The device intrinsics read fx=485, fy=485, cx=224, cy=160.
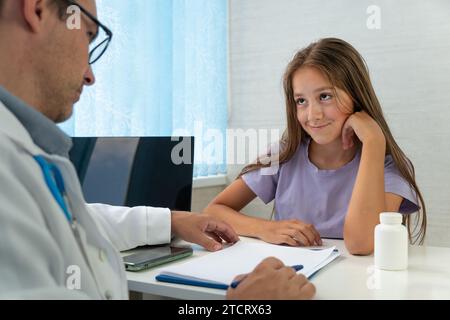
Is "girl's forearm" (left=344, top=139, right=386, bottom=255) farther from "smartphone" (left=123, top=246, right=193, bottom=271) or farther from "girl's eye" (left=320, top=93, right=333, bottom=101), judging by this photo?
"smartphone" (left=123, top=246, right=193, bottom=271)

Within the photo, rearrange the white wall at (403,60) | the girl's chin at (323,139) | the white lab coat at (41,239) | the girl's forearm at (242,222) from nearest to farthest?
the white lab coat at (41,239) → the girl's forearm at (242,222) → the girl's chin at (323,139) → the white wall at (403,60)

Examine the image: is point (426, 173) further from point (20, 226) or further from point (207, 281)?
point (20, 226)

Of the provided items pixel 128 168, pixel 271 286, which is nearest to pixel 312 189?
pixel 128 168

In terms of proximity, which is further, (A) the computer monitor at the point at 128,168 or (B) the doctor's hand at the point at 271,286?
(A) the computer monitor at the point at 128,168

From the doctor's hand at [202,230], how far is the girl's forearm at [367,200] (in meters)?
0.30

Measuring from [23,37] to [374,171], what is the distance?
3.37 feet

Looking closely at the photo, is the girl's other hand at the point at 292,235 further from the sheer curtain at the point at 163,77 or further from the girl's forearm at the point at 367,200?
the sheer curtain at the point at 163,77

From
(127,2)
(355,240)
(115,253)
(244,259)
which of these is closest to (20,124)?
(115,253)

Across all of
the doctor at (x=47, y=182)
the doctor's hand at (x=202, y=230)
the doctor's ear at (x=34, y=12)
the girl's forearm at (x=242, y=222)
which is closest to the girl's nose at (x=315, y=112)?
the girl's forearm at (x=242, y=222)

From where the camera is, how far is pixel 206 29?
2561mm

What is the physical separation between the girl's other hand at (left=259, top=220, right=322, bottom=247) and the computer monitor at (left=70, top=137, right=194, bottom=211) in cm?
36

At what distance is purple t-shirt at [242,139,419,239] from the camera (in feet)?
5.06

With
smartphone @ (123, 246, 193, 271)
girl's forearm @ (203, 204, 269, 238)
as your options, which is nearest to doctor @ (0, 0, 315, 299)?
smartphone @ (123, 246, 193, 271)

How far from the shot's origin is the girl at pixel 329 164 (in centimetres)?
136
